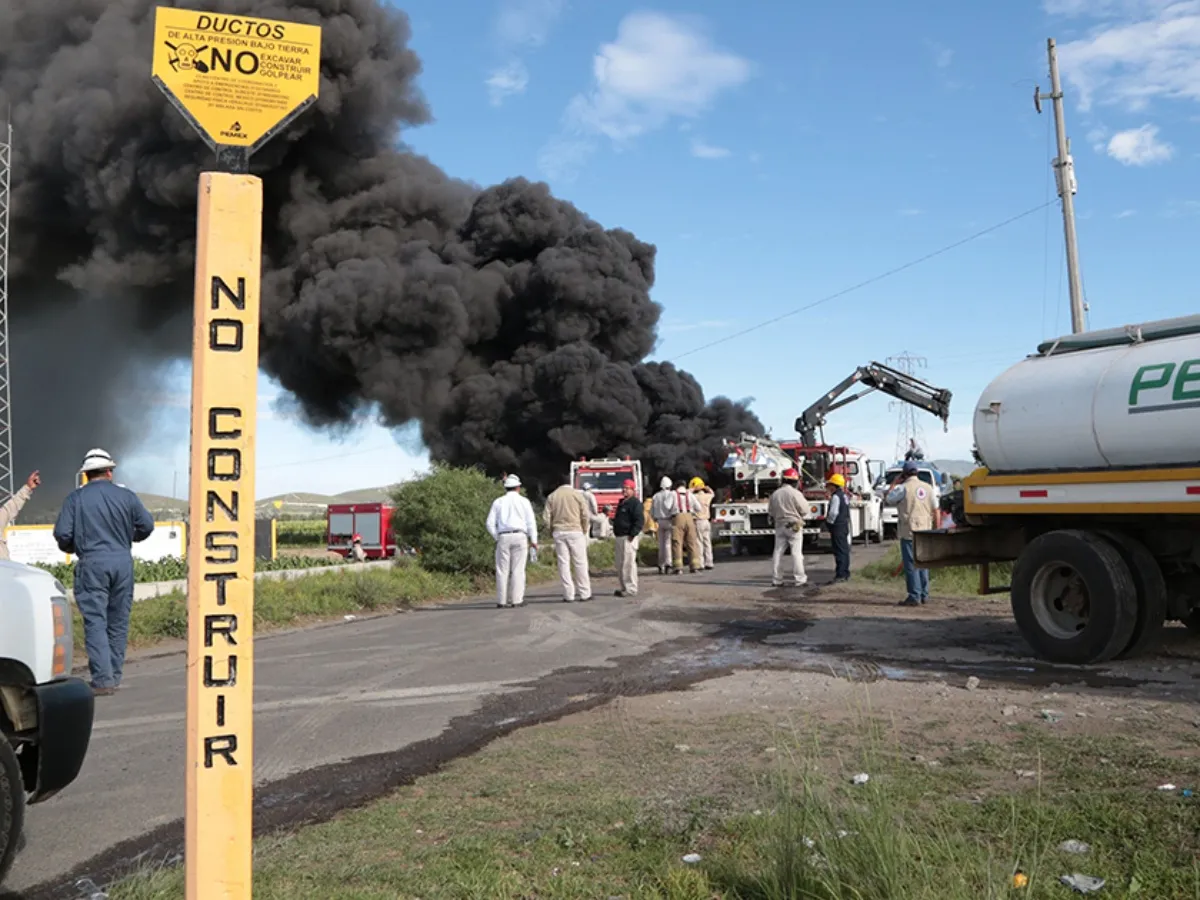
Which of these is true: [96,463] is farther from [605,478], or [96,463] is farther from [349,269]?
[349,269]

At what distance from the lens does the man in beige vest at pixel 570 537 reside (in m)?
13.5

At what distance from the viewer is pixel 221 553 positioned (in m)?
2.58

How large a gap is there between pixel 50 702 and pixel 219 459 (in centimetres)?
183

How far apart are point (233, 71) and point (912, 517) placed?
10521mm

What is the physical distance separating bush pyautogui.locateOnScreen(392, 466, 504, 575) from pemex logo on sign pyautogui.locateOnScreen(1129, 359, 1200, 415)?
9938 mm

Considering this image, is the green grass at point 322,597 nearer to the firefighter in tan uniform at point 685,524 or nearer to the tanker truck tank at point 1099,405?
the firefighter in tan uniform at point 685,524

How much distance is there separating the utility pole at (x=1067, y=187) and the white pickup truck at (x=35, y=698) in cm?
1619

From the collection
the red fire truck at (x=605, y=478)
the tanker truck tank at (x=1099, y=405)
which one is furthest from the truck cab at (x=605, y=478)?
the tanker truck tank at (x=1099, y=405)

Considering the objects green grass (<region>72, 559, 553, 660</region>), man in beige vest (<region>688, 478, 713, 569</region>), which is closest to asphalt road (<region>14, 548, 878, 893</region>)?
green grass (<region>72, 559, 553, 660</region>)

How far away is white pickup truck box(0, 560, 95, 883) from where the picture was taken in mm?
3727

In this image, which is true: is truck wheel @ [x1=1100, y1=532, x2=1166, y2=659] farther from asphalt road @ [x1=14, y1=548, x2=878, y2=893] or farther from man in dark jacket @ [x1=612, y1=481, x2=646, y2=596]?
man in dark jacket @ [x1=612, y1=481, x2=646, y2=596]

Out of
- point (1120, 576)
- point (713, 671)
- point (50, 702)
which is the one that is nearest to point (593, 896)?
point (50, 702)

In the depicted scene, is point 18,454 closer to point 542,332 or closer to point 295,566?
point 542,332

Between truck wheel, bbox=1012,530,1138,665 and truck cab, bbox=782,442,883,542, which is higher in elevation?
truck cab, bbox=782,442,883,542
